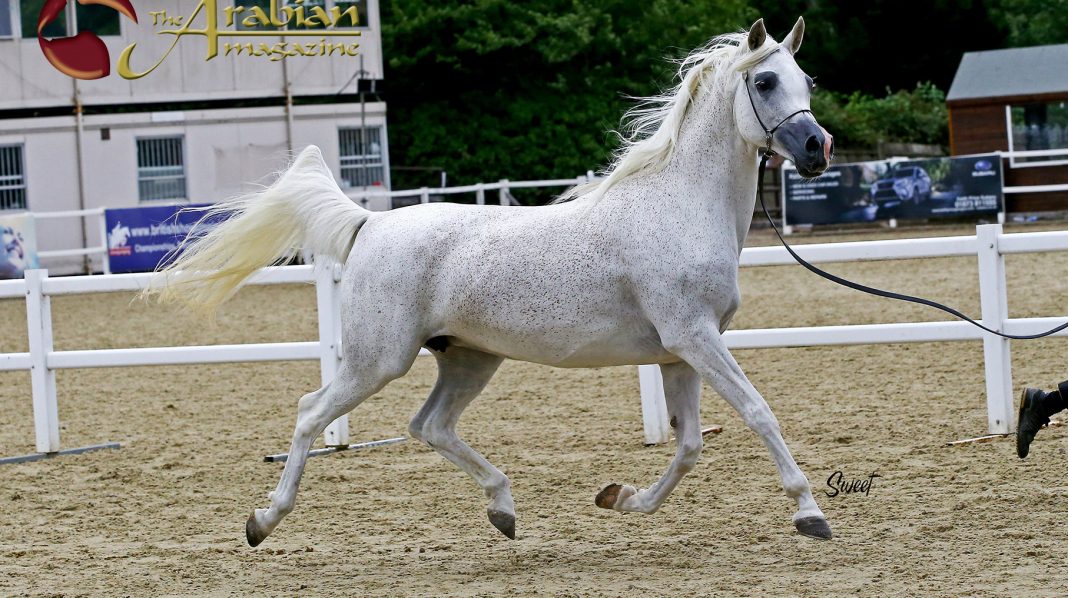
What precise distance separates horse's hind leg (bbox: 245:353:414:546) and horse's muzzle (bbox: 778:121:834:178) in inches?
66.7

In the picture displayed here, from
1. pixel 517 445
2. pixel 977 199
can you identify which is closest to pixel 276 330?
pixel 517 445

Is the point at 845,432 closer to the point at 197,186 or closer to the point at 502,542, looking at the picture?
the point at 502,542

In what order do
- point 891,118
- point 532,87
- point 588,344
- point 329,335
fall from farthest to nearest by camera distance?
point 891,118, point 532,87, point 329,335, point 588,344

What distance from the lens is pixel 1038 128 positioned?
25953 millimetres

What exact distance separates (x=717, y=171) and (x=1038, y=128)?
74.4 feet

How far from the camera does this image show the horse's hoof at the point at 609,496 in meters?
5.57

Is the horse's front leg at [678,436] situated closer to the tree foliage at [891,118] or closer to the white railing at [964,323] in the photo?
the white railing at [964,323]

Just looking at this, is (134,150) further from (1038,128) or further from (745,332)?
(745,332)

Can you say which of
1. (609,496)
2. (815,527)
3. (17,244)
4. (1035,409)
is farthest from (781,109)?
(17,244)

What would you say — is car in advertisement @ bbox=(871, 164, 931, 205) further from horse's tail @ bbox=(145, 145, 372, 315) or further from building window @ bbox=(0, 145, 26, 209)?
horse's tail @ bbox=(145, 145, 372, 315)

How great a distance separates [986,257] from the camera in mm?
7277

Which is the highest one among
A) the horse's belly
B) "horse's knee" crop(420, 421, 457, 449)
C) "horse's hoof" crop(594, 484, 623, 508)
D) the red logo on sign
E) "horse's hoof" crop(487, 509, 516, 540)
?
the red logo on sign

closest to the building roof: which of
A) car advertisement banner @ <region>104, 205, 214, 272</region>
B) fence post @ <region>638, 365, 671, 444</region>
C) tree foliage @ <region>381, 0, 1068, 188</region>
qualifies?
tree foliage @ <region>381, 0, 1068, 188</region>

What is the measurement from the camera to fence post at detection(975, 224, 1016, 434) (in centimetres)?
720
